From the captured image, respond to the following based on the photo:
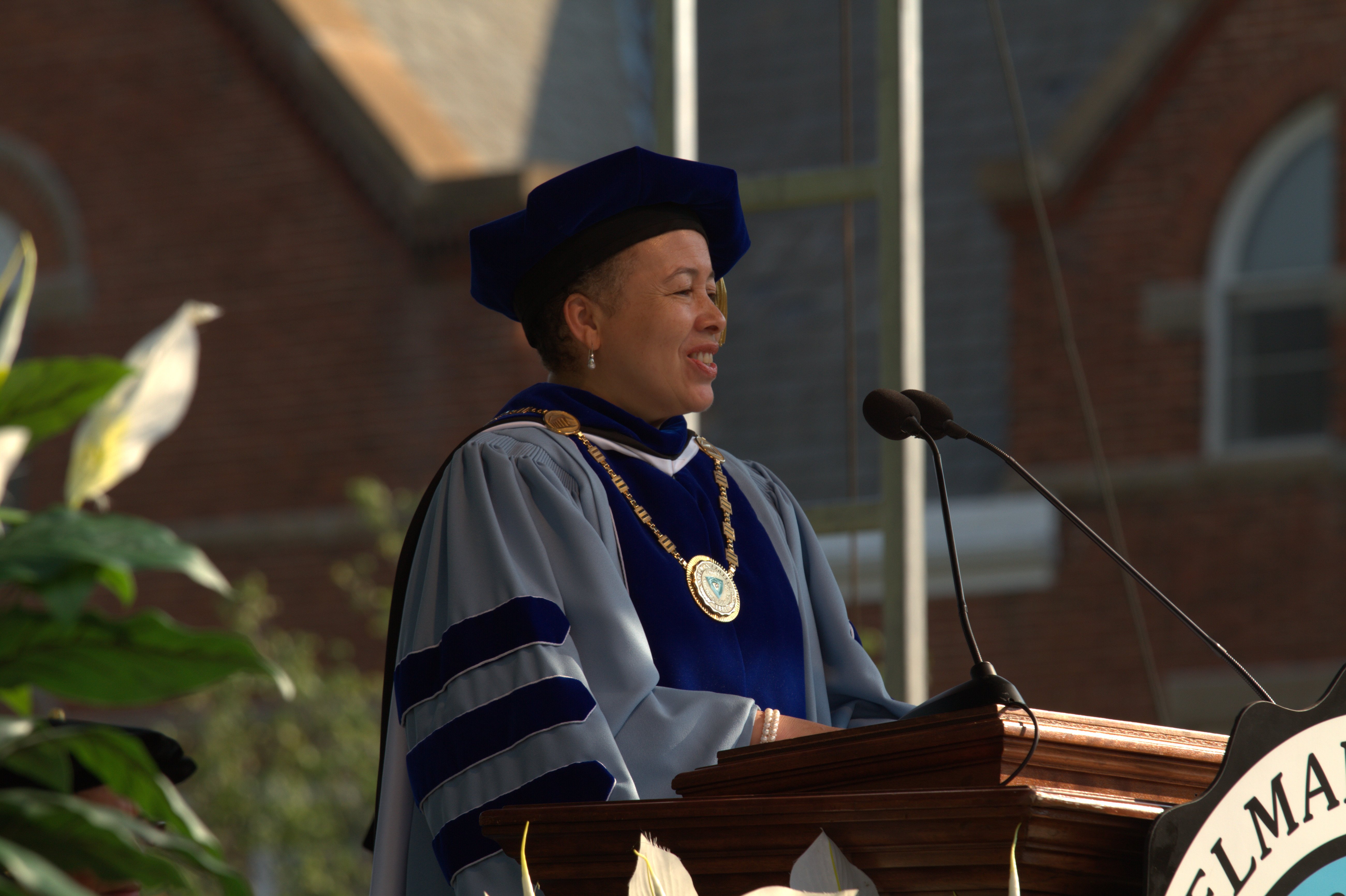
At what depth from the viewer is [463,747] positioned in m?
2.53

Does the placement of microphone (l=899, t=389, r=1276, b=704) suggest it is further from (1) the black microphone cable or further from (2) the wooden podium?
(1) the black microphone cable

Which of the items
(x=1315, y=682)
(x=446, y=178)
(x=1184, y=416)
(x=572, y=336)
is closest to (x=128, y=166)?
(x=446, y=178)

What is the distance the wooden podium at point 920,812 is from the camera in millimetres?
1831

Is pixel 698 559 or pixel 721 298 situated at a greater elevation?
pixel 721 298

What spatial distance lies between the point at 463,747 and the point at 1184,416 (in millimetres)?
9209

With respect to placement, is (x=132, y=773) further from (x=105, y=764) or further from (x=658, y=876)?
(x=658, y=876)

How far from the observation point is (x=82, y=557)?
142cm

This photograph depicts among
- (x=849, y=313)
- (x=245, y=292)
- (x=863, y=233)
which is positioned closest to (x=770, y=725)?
(x=849, y=313)

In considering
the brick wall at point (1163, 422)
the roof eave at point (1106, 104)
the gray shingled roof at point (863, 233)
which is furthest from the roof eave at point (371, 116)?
the brick wall at point (1163, 422)

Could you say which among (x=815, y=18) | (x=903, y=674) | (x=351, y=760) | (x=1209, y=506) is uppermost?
(x=815, y=18)

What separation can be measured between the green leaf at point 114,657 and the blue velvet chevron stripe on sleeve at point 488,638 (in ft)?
3.56

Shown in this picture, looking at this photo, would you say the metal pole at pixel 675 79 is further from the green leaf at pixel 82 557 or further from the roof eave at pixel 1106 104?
the roof eave at pixel 1106 104

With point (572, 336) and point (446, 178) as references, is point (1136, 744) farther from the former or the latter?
point (446, 178)

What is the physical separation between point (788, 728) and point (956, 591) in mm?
300
